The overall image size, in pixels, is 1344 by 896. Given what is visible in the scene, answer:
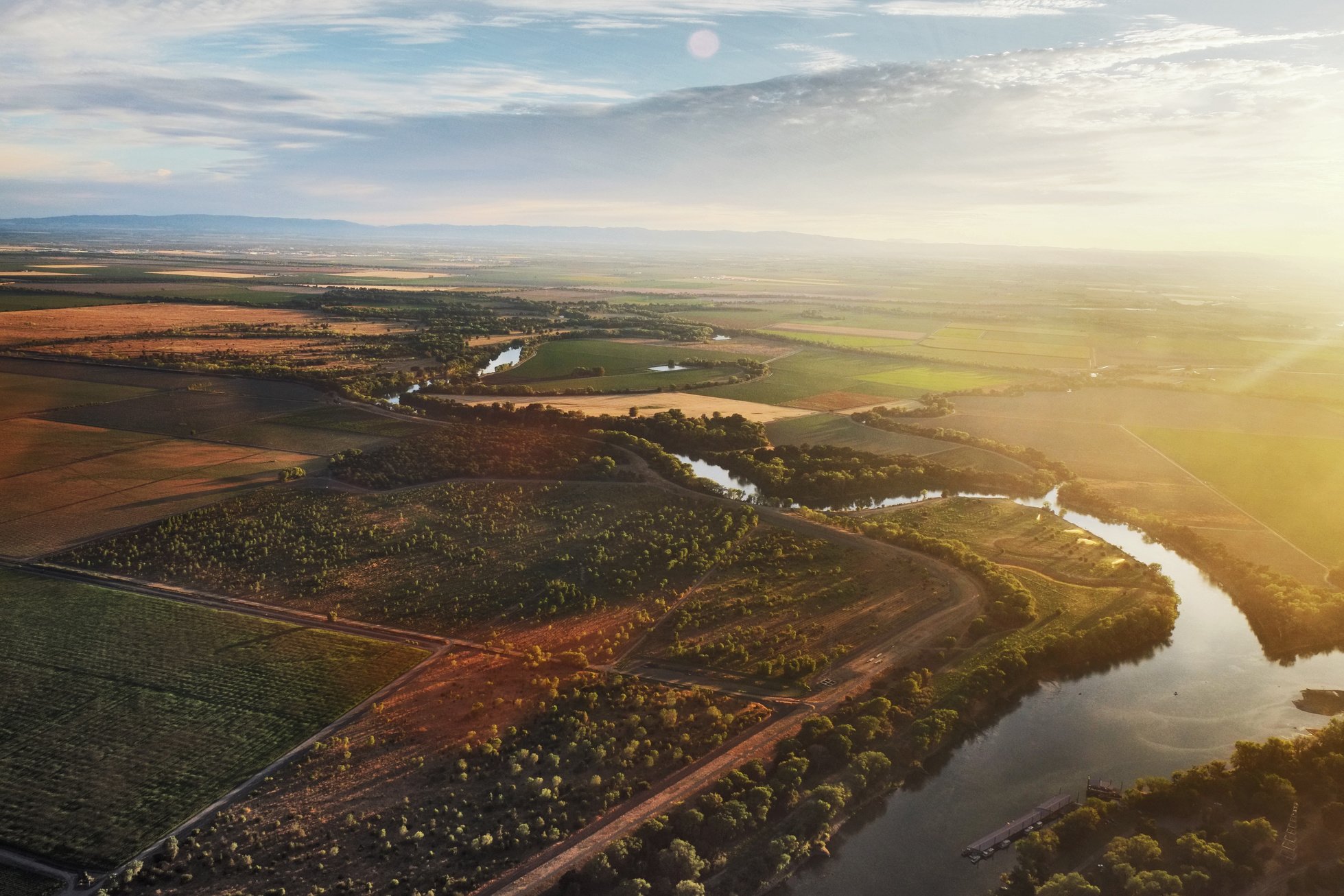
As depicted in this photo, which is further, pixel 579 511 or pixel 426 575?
pixel 579 511

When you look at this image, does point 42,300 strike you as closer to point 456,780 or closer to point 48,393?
point 48,393

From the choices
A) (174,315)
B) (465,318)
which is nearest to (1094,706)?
(465,318)

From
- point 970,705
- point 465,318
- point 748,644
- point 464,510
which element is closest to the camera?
point 970,705

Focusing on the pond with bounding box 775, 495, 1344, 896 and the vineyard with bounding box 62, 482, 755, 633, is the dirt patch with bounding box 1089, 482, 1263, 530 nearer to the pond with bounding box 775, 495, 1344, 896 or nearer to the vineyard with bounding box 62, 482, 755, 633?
the pond with bounding box 775, 495, 1344, 896

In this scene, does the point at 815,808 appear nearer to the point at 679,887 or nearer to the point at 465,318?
the point at 679,887

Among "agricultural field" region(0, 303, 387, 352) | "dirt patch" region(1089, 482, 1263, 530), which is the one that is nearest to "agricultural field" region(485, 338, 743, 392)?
"agricultural field" region(0, 303, 387, 352)

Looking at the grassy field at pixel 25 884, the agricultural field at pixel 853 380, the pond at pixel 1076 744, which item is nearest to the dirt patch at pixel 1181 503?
the pond at pixel 1076 744

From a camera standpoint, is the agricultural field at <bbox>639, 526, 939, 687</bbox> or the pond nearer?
the pond
